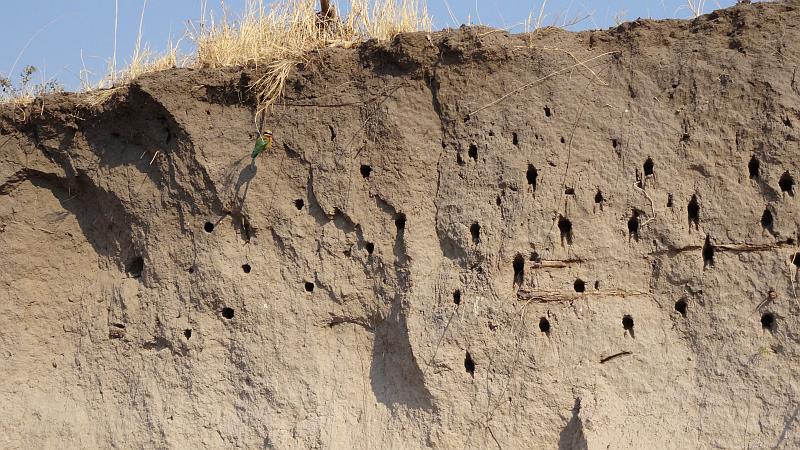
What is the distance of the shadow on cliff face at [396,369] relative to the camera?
16.5 ft

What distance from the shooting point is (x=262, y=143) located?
5309 mm

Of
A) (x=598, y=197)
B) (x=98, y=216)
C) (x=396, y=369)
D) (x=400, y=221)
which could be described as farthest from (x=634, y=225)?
(x=98, y=216)

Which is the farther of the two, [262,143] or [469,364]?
[262,143]

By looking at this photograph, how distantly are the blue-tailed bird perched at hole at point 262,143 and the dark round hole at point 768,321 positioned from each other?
2.51m

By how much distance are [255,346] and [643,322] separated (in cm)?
191

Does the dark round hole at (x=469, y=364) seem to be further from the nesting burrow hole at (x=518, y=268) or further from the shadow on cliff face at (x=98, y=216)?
the shadow on cliff face at (x=98, y=216)

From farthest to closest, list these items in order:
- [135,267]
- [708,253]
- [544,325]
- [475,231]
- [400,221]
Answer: [135,267] → [400,221] → [475,231] → [544,325] → [708,253]

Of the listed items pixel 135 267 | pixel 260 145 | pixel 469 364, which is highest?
pixel 260 145

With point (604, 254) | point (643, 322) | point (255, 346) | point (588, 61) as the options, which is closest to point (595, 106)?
point (588, 61)

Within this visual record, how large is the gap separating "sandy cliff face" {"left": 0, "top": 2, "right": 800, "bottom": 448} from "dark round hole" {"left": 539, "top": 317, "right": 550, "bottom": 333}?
1cm

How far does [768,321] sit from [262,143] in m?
2.56

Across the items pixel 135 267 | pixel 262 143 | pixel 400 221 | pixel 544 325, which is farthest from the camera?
pixel 135 267

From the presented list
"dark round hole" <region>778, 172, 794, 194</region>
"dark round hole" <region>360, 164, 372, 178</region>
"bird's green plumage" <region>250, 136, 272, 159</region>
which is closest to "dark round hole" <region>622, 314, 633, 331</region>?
"dark round hole" <region>778, 172, 794, 194</region>

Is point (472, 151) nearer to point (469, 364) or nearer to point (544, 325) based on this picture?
point (544, 325)
